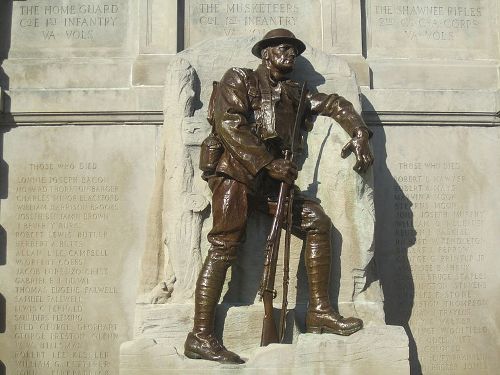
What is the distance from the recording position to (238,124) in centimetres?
709

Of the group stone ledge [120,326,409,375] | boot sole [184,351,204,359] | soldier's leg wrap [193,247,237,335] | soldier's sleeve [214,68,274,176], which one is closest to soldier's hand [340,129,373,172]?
soldier's sleeve [214,68,274,176]

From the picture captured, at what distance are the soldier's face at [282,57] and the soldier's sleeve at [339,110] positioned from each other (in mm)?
464

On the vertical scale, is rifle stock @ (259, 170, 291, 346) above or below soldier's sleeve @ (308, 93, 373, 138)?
below

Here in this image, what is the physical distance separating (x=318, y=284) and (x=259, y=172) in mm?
1159

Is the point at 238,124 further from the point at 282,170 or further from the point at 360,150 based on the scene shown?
the point at 360,150

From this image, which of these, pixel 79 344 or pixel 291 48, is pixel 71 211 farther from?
pixel 291 48

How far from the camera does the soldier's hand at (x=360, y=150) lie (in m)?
7.34

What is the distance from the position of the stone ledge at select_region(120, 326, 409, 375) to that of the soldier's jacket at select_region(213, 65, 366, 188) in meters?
1.55

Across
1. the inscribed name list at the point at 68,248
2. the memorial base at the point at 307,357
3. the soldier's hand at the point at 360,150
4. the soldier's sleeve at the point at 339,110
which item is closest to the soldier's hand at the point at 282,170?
the soldier's hand at the point at 360,150

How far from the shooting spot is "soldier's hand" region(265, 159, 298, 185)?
22.8ft

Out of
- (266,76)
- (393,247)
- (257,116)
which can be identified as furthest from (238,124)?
(393,247)

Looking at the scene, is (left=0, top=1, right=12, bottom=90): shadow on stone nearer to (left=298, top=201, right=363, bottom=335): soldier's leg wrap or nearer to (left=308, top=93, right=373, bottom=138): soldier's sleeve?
(left=308, top=93, right=373, bottom=138): soldier's sleeve

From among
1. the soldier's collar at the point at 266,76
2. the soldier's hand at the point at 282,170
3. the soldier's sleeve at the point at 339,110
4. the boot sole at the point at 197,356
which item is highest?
the soldier's collar at the point at 266,76

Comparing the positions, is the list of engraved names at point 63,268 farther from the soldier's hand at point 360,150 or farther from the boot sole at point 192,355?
the soldier's hand at point 360,150
